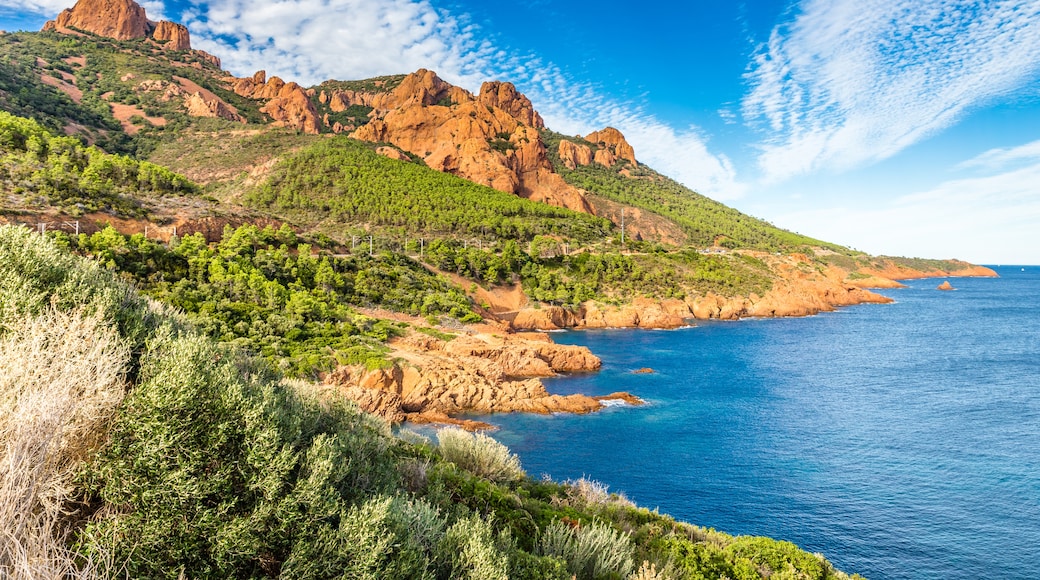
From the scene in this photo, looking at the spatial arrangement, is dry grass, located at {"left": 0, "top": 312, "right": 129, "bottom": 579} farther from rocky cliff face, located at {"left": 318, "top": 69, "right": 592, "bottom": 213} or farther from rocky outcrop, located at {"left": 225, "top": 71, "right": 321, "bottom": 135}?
rocky outcrop, located at {"left": 225, "top": 71, "right": 321, "bottom": 135}

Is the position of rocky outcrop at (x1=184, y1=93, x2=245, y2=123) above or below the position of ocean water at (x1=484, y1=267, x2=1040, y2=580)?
above

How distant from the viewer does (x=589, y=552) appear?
887 centimetres

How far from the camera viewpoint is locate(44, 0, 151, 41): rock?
131500 mm

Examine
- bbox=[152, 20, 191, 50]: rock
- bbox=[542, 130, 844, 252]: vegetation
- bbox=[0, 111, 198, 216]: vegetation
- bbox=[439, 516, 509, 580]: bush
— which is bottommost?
bbox=[439, 516, 509, 580]: bush

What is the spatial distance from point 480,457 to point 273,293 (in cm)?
2954

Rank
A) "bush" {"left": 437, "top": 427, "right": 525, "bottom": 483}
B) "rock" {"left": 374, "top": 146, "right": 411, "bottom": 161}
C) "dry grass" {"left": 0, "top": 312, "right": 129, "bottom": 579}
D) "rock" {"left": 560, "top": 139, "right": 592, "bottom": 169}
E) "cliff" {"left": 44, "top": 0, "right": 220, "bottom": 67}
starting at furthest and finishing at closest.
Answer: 1. "rock" {"left": 560, "top": 139, "right": 592, "bottom": 169}
2. "cliff" {"left": 44, "top": 0, "right": 220, "bottom": 67}
3. "rock" {"left": 374, "top": 146, "right": 411, "bottom": 161}
4. "bush" {"left": 437, "top": 427, "right": 525, "bottom": 483}
5. "dry grass" {"left": 0, "top": 312, "right": 129, "bottom": 579}

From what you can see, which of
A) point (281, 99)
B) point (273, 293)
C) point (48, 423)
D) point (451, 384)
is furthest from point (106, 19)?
point (48, 423)

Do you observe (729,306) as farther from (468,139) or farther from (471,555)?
(471,555)

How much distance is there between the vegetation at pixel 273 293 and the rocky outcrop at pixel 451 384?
152 centimetres

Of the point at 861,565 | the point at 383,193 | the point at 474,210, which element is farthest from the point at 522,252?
the point at 861,565

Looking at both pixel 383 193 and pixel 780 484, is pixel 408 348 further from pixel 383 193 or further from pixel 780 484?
pixel 383 193

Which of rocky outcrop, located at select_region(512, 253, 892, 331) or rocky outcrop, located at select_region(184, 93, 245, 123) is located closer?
rocky outcrop, located at select_region(512, 253, 892, 331)

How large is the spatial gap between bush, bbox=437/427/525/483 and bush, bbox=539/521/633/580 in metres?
4.07

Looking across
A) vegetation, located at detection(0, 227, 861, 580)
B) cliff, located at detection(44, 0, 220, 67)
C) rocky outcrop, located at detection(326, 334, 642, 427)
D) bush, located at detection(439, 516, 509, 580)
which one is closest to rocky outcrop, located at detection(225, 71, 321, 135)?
cliff, located at detection(44, 0, 220, 67)
